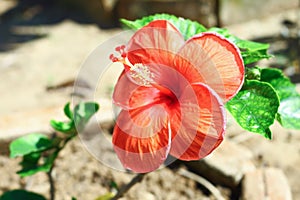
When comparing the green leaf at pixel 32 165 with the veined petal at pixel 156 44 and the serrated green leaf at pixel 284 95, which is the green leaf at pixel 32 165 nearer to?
the veined petal at pixel 156 44

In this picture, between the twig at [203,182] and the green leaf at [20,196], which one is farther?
the twig at [203,182]

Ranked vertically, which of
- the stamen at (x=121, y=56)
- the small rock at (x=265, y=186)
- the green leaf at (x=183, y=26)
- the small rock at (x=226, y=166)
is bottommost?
the small rock at (x=226, y=166)

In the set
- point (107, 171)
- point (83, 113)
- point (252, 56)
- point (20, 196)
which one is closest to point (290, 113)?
point (252, 56)

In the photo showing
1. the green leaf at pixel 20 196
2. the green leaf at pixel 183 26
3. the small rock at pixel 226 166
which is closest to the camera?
the green leaf at pixel 183 26

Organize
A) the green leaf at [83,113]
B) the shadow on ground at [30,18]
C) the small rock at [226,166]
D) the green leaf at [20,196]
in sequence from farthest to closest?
the shadow on ground at [30,18]
the small rock at [226,166]
the green leaf at [20,196]
the green leaf at [83,113]

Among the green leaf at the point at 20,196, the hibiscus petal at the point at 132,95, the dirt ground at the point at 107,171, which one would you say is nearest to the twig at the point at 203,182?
the dirt ground at the point at 107,171

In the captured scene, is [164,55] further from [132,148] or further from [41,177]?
[41,177]

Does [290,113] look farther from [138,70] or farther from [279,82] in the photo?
[138,70]
